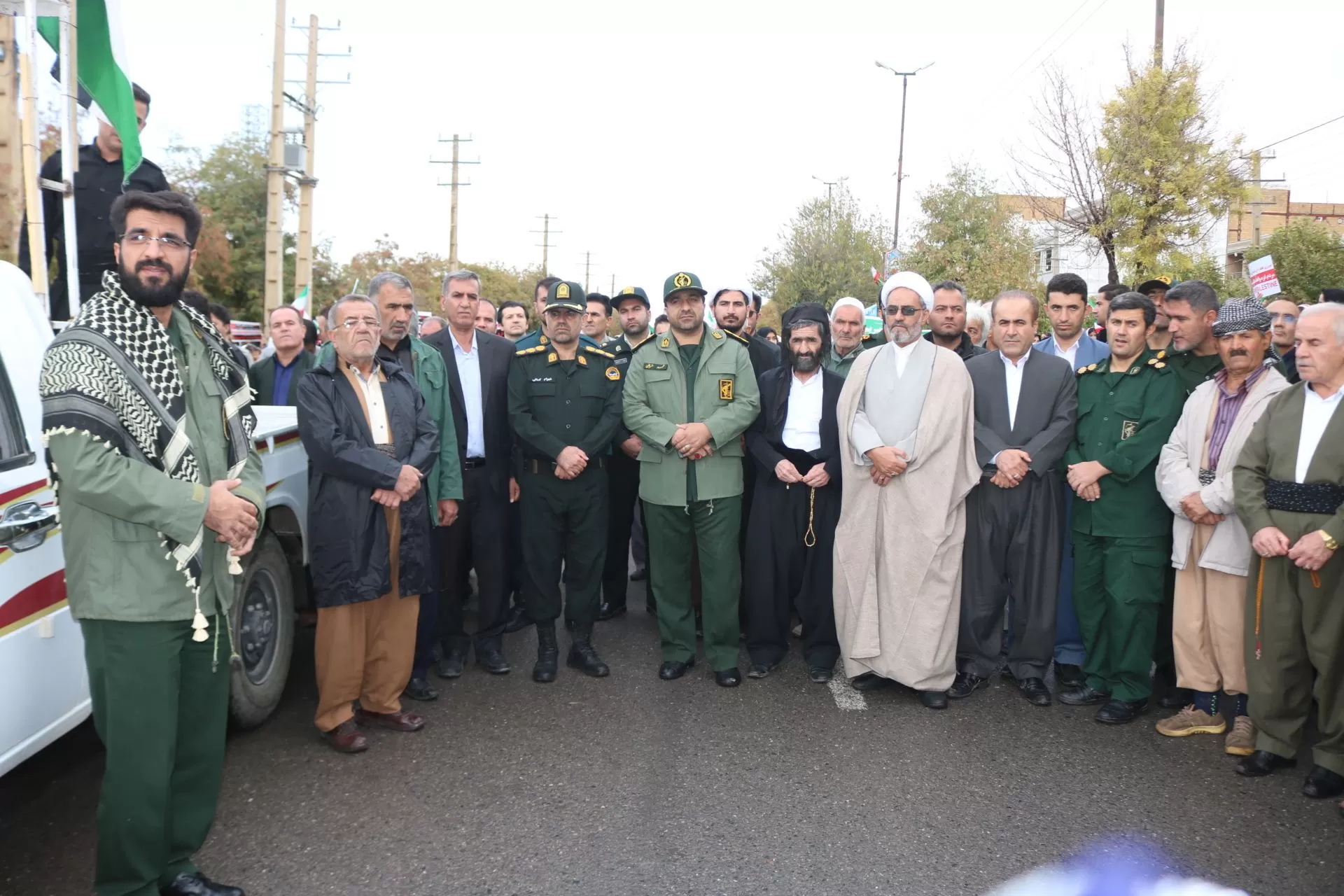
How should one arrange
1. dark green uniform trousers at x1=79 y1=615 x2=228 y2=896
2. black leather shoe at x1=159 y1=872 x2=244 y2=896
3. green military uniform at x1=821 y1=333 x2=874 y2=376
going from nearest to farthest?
1. dark green uniform trousers at x1=79 y1=615 x2=228 y2=896
2. black leather shoe at x1=159 y1=872 x2=244 y2=896
3. green military uniform at x1=821 y1=333 x2=874 y2=376

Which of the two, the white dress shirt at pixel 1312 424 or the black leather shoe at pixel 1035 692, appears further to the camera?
the black leather shoe at pixel 1035 692

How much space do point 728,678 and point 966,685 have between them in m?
1.28

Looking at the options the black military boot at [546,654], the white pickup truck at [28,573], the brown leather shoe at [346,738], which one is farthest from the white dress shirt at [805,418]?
the white pickup truck at [28,573]

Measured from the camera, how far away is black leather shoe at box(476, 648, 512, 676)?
586cm

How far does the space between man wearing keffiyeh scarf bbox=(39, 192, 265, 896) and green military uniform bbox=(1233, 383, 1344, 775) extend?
416 cm

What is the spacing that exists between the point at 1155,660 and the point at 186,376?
16.5 ft

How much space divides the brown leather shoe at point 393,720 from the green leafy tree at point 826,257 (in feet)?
108

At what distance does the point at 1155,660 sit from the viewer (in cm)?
568

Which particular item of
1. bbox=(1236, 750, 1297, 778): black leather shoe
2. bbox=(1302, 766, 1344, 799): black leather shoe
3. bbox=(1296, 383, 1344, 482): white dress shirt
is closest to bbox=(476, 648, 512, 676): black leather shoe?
bbox=(1236, 750, 1297, 778): black leather shoe

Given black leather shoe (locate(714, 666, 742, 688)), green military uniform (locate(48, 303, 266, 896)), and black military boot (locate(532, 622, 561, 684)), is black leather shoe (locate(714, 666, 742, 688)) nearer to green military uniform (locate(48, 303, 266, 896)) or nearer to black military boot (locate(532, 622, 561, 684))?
black military boot (locate(532, 622, 561, 684))

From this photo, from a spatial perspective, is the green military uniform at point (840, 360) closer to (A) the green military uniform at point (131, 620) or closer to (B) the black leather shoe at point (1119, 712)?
(B) the black leather shoe at point (1119, 712)

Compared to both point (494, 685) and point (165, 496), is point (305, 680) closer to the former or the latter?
point (494, 685)

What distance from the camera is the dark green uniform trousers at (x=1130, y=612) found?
17.2ft

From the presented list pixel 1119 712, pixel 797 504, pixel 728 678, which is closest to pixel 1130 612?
pixel 1119 712
